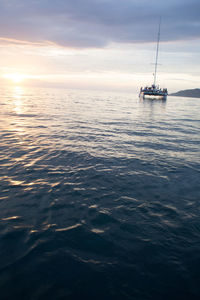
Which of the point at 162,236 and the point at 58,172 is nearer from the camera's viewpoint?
the point at 162,236

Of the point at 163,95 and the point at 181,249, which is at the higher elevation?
the point at 163,95

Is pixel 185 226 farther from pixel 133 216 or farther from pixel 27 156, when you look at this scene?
pixel 27 156

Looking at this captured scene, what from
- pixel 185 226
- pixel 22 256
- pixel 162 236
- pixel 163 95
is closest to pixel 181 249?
pixel 162 236

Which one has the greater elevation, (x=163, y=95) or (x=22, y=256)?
(x=163, y=95)

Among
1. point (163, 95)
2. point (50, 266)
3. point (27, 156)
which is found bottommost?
point (50, 266)

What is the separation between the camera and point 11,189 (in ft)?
20.3

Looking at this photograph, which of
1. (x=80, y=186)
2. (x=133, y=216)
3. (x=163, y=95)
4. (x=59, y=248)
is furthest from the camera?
(x=163, y=95)

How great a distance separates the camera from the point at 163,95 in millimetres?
102750

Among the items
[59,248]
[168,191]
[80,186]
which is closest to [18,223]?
[59,248]

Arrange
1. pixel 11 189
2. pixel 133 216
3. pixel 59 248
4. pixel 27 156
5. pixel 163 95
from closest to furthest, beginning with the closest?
pixel 59 248
pixel 133 216
pixel 11 189
pixel 27 156
pixel 163 95

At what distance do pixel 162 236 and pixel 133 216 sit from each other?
925mm

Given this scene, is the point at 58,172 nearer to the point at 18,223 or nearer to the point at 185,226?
the point at 18,223

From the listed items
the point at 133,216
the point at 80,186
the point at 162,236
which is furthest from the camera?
the point at 80,186

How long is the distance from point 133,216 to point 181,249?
1.41 meters
